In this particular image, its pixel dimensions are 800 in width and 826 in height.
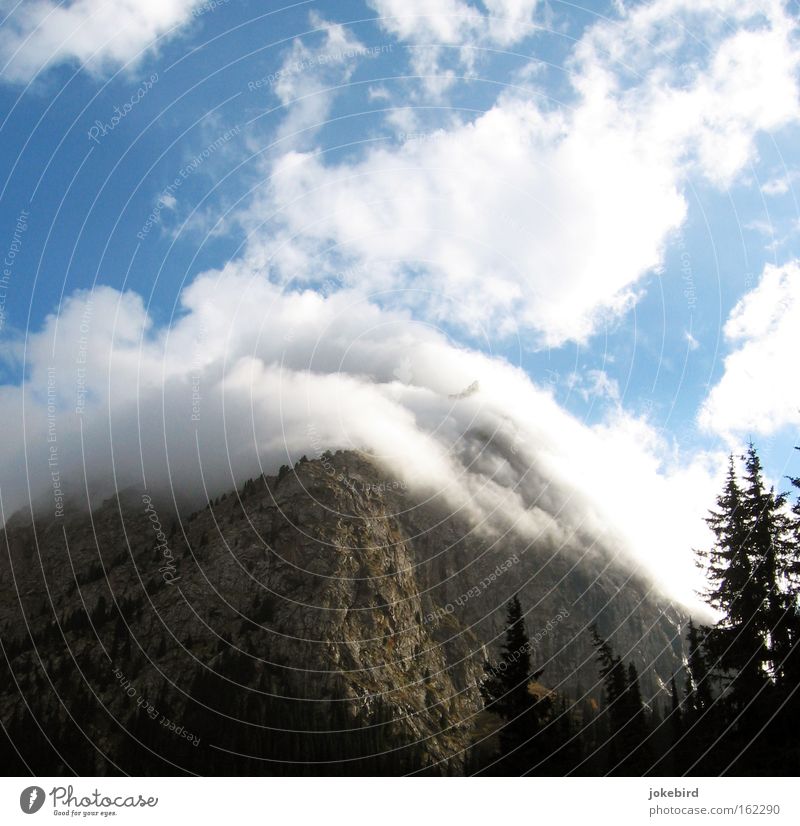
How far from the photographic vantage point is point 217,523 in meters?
187

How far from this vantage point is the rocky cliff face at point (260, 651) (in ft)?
392

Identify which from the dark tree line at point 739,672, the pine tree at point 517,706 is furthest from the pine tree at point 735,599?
the pine tree at point 517,706

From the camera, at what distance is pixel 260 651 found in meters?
141

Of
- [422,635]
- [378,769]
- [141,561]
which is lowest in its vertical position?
[378,769]

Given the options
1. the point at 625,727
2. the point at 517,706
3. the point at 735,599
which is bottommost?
the point at 625,727

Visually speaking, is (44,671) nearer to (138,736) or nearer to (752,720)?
(138,736)

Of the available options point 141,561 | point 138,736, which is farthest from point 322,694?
point 141,561

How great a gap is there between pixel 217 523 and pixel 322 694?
71602 millimetres

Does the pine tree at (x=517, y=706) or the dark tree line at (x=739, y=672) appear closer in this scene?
the dark tree line at (x=739, y=672)

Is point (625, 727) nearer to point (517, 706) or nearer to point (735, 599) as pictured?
point (517, 706)

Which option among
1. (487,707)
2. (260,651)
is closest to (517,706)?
(487,707)

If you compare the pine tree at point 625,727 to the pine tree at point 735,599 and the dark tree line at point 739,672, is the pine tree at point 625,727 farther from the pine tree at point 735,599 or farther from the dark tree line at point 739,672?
the pine tree at point 735,599

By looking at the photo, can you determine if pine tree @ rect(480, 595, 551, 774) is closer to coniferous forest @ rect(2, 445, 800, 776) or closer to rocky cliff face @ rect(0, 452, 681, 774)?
coniferous forest @ rect(2, 445, 800, 776)

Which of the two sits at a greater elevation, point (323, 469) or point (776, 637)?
point (323, 469)
